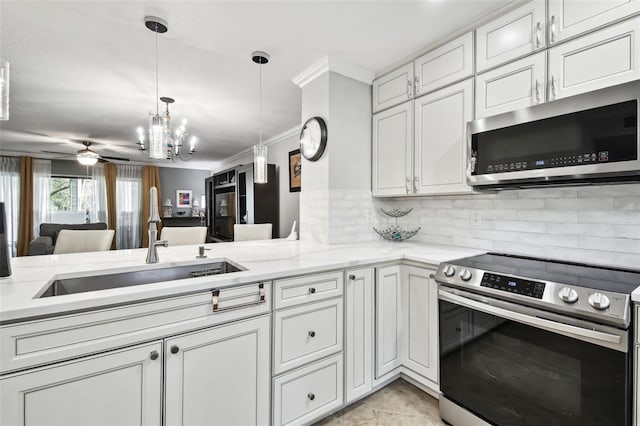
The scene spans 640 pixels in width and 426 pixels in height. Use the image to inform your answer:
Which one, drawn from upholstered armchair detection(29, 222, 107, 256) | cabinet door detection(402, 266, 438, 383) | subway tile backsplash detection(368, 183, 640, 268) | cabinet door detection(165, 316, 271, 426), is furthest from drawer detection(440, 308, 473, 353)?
upholstered armchair detection(29, 222, 107, 256)

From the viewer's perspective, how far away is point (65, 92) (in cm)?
287

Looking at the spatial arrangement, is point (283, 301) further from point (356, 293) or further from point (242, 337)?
point (356, 293)

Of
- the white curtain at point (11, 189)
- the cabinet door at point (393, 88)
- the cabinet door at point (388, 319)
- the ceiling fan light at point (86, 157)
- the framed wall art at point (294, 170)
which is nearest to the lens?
the cabinet door at point (388, 319)

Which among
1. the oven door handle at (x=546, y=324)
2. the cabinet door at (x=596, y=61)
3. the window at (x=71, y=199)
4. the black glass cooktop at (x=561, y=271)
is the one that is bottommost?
the oven door handle at (x=546, y=324)

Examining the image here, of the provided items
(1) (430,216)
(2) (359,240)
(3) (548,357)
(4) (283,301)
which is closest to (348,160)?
(2) (359,240)

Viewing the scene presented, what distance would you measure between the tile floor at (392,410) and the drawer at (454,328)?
1.39 ft

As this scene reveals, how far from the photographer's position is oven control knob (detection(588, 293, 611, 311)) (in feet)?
3.49

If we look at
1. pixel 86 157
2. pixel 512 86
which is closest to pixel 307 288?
pixel 512 86

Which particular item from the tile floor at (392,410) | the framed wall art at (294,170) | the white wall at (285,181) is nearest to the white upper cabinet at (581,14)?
the tile floor at (392,410)

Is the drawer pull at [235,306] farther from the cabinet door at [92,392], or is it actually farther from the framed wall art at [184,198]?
the framed wall art at [184,198]

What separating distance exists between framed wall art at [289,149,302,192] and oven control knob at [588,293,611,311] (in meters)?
3.37

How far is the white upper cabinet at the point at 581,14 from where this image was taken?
131 centimetres

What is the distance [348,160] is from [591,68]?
1.52 m

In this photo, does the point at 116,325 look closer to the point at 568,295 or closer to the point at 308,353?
the point at 308,353
